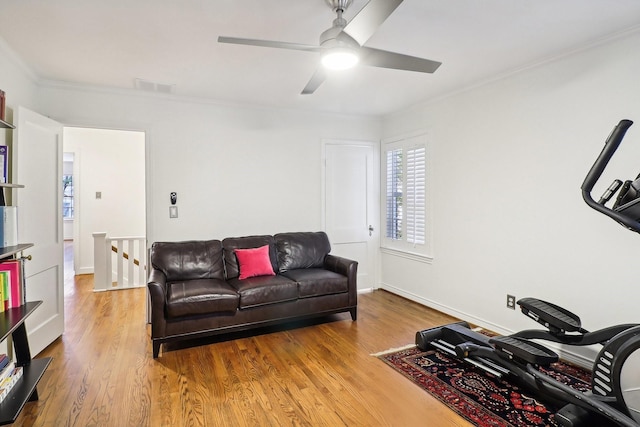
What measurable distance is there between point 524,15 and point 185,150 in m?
3.53

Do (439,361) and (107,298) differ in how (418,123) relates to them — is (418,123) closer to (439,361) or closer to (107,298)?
(439,361)

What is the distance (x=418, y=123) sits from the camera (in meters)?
4.55

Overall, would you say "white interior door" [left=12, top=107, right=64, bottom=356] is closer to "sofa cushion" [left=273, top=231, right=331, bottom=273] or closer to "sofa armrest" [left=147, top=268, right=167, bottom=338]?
"sofa armrest" [left=147, top=268, right=167, bottom=338]

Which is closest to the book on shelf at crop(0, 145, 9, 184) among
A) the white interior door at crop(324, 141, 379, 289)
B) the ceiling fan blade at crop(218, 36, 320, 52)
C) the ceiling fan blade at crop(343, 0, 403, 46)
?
the ceiling fan blade at crop(218, 36, 320, 52)

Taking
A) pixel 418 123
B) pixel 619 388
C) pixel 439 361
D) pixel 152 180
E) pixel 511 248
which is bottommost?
pixel 439 361

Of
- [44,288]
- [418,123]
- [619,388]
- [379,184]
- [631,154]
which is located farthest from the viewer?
[379,184]

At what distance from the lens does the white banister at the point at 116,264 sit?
538 cm

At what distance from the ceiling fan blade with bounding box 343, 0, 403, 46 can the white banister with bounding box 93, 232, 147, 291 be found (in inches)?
198

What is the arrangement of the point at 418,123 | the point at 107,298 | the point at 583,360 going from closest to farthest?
1. the point at 583,360
2. the point at 418,123
3. the point at 107,298

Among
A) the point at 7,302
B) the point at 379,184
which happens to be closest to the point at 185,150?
the point at 7,302

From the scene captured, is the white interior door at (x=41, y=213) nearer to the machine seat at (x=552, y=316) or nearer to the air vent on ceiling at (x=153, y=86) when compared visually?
the air vent on ceiling at (x=153, y=86)

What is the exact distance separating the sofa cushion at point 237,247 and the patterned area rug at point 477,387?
177cm

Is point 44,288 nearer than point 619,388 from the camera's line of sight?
A: No

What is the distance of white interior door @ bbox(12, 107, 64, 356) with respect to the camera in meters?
2.93
